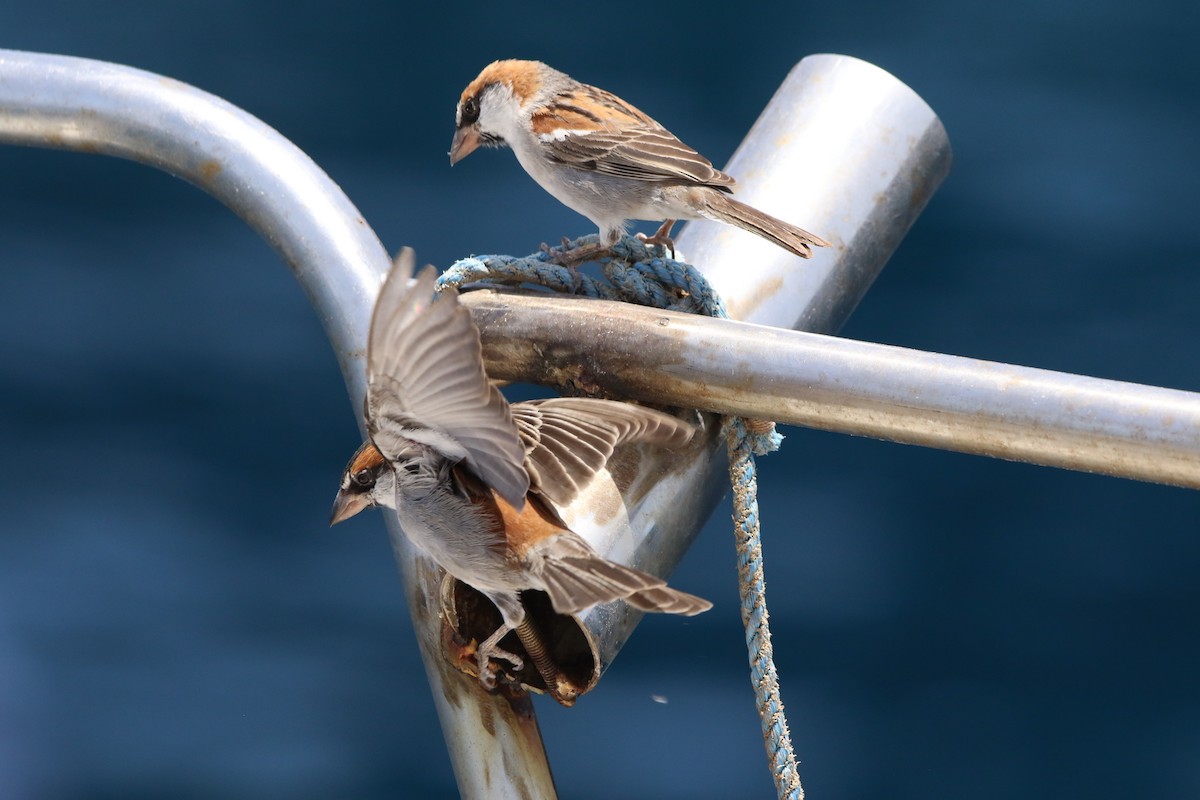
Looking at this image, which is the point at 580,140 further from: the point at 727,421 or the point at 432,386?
the point at 432,386

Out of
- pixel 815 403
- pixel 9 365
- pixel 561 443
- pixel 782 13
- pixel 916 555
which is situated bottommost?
pixel 815 403

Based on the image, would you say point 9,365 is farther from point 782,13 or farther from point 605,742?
point 782,13

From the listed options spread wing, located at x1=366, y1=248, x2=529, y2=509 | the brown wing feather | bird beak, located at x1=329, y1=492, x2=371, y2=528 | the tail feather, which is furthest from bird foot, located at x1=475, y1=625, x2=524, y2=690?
the tail feather

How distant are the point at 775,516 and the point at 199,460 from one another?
1.82 m

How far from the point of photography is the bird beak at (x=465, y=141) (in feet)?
14.4

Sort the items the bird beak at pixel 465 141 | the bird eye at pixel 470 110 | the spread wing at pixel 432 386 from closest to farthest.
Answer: the spread wing at pixel 432 386 → the bird eye at pixel 470 110 → the bird beak at pixel 465 141

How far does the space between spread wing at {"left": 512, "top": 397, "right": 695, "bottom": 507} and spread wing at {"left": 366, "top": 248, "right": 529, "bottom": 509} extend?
0.06 metres

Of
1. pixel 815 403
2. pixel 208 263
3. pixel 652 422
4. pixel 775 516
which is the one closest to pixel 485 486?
pixel 652 422

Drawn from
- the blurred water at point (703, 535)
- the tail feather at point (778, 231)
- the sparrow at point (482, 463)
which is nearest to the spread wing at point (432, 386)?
the sparrow at point (482, 463)

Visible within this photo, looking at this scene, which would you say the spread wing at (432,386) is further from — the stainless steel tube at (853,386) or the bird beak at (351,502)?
the bird beak at (351,502)

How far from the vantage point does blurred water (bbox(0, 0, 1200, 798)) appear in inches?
184

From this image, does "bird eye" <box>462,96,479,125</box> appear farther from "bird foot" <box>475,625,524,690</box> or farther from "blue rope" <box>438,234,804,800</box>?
"bird foot" <box>475,625,524,690</box>

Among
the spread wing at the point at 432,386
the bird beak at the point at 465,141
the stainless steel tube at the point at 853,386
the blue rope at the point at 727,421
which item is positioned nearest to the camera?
the stainless steel tube at the point at 853,386

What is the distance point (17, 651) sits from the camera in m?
4.84
